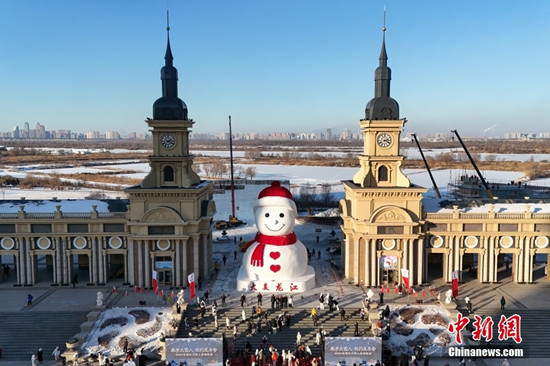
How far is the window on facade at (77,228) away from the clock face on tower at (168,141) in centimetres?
861

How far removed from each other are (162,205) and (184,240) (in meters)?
3.03

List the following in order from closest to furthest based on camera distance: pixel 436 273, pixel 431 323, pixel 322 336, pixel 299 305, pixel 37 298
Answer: pixel 322 336 → pixel 431 323 → pixel 299 305 → pixel 37 298 → pixel 436 273

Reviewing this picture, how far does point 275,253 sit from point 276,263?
73cm

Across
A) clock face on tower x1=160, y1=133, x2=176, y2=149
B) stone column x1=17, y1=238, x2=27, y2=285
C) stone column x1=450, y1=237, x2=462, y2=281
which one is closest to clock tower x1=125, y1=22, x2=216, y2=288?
clock face on tower x1=160, y1=133, x2=176, y2=149

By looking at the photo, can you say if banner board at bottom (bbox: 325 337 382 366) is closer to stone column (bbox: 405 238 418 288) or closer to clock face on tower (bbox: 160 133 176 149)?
stone column (bbox: 405 238 418 288)

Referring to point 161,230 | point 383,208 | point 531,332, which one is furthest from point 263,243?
point 531,332

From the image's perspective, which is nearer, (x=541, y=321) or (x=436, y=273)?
(x=541, y=321)

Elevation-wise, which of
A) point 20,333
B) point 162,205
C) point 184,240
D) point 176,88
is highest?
point 176,88

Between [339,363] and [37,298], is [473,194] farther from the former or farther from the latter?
[37,298]

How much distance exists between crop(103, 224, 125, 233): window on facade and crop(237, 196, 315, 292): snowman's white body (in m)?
10.1

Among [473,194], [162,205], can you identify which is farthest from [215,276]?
[473,194]

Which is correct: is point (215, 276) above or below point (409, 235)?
below

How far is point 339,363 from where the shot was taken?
23.9 meters

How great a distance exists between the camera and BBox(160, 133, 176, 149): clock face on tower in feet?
117
